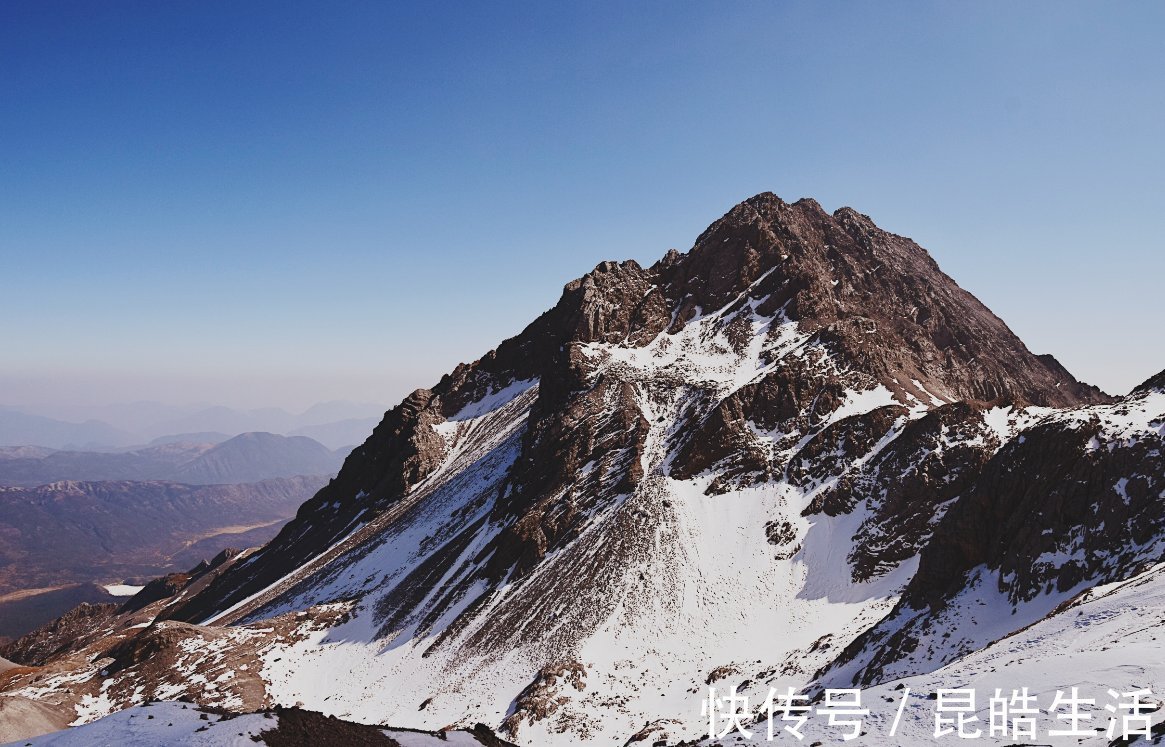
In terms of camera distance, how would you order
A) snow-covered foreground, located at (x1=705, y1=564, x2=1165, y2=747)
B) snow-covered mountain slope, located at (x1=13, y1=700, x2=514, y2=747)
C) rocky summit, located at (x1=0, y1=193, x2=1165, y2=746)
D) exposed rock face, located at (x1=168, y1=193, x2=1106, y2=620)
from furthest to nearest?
exposed rock face, located at (x1=168, y1=193, x2=1106, y2=620)
rocky summit, located at (x1=0, y1=193, x2=1165, y2=746)
snow-covered mountain slope, located at (x1=13, y1=700, x2=514, y2=747)
snow-covered foreground, located at (x1=705, y1=564, x2=1165, y2=747)

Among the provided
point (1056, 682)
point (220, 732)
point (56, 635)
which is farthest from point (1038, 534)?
point (56, 635)

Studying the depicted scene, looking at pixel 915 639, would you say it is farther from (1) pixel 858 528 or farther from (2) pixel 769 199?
(2) pixel 769 199

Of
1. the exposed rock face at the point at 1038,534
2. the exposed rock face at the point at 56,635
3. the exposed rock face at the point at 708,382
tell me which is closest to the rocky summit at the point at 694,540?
the exposed rock face at the point at 1038,534

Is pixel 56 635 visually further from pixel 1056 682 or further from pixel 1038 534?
pixel 1038 534

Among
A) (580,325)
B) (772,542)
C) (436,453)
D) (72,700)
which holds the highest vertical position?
(580,325)

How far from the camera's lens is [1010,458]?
1539 inches

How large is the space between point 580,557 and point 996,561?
35.0 meters

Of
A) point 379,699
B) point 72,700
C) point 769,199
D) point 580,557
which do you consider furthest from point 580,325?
point 72,700

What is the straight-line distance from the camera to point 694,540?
5784cm

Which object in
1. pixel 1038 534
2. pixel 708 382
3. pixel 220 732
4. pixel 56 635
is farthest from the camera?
pixel 56 635

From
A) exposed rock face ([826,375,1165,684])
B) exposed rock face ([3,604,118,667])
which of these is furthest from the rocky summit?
exposed rock face ([3,604,118,667])

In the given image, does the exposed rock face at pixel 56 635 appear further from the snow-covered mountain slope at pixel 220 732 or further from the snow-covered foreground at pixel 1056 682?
the snow-covered foreground at pixel 1056 682

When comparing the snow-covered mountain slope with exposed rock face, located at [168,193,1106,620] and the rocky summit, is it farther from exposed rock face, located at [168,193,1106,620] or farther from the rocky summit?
exposed rock face, located at [168,193,1106,620]

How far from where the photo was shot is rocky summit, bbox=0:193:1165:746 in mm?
33656
